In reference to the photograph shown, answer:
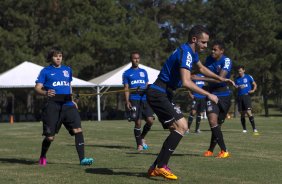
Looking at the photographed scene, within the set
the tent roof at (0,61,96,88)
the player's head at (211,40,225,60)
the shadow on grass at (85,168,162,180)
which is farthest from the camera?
the tent roof at (0,61,96,88)

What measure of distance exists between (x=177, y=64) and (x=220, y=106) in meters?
3.93

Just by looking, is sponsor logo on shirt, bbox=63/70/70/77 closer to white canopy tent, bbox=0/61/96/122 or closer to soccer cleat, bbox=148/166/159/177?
soccer cleat, bbox=148/166/159/177

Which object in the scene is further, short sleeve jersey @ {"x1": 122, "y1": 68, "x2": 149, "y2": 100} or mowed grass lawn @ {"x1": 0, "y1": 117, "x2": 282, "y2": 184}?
short sleeve jersey @ {"x1": 122, "y1": 68, "x2": 149, "y2": 100}

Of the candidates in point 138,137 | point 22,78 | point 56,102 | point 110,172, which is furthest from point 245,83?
point 22,78

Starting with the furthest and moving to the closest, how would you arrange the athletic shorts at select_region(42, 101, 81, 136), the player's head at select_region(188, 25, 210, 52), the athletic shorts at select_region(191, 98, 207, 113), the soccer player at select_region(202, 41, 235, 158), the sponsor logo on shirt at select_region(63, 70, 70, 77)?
the athletic shorts at select_region(191, 98, 207, 113)
the soccer player at select_region(202, 41, 235, 158)
the sponsor logo on shirt at select_region(63, 70, 70, 77)
the athletic shorts at select_region(42, 101, 81, 136)
the player's head at select_region(188, 25, 210, 52)

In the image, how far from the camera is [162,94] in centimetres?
840

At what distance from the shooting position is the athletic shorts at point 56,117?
10094 mm

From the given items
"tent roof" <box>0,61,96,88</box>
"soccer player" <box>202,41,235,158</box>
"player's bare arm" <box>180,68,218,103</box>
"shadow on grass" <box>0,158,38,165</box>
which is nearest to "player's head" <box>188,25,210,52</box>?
"player's bare arm" <box>180,68,218,103</box>

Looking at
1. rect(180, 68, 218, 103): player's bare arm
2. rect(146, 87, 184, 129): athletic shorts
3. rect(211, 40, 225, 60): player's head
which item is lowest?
rect(146, 87, 184, 129): athletic shorts

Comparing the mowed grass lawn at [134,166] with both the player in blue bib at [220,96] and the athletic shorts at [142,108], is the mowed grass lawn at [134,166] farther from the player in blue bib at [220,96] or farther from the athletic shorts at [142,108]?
the athletic shorts at [142,108]

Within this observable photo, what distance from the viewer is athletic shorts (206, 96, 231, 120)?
466 inches

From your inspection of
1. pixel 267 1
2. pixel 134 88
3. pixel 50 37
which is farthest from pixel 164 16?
pixel 134 88

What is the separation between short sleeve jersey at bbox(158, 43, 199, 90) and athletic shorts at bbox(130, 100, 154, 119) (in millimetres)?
4573

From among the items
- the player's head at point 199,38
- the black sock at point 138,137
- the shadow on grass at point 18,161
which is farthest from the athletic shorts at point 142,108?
the player's head at point 199,38
